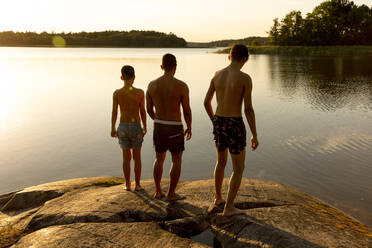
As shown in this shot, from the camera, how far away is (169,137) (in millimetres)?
4980

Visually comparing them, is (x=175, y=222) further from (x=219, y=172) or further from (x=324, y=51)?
(x=324, y=51)

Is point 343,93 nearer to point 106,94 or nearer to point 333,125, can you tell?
point 333,125

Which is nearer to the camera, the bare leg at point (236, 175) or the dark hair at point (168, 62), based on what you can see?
the bare leg at point (236, 175)

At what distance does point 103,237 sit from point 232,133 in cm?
249

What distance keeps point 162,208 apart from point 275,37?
4690 inches

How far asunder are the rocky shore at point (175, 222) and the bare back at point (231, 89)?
176cm

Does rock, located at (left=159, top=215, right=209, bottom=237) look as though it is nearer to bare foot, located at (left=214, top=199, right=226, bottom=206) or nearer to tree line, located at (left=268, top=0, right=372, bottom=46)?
bare foot, located at (left=214, top=199, right=226, bottom=206)

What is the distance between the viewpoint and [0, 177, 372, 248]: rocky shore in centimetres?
407

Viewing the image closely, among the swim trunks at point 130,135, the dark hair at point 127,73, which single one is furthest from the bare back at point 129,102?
the dark hair at point 127,73

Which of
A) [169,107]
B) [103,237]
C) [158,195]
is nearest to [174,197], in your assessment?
[158,195]

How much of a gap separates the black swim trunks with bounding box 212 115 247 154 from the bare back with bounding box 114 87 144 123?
181cm

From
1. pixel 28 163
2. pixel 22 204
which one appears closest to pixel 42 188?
pixel 22 204

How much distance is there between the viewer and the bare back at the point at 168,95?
4855 mm

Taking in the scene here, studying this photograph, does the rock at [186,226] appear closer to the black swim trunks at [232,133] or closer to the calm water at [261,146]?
the black swim trunks at [232,133]
